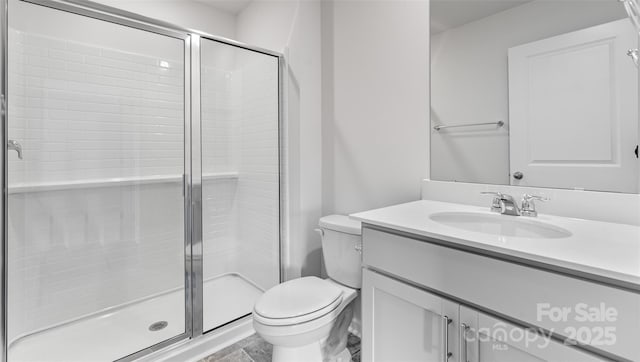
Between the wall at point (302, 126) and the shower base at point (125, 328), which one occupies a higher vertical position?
the wall at point (302, 126)

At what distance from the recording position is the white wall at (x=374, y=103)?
160 cm

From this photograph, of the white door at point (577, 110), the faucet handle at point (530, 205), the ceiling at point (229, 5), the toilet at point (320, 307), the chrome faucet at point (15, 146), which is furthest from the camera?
the ceiling at point (229, 5)

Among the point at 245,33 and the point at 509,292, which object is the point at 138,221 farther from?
the point at 509,292

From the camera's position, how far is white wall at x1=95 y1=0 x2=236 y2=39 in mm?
2117

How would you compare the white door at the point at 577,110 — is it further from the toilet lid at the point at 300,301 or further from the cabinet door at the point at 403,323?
the toilet lid at the point at 300,301

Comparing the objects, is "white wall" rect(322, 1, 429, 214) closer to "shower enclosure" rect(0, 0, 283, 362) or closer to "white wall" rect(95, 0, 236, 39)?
"shower enclosure" rect(0, 0, 283, 362)

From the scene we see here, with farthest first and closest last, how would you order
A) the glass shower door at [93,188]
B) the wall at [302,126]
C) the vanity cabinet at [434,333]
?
the wall at [302,126], the glass shower door at [93,188], the vanity cabinet at [434,333]

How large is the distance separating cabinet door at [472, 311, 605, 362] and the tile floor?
2.94 feet

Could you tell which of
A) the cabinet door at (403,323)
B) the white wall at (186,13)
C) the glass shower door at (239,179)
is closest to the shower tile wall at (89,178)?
the glass shower door at (239,179)

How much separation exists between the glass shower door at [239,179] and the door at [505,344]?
1.43 meters

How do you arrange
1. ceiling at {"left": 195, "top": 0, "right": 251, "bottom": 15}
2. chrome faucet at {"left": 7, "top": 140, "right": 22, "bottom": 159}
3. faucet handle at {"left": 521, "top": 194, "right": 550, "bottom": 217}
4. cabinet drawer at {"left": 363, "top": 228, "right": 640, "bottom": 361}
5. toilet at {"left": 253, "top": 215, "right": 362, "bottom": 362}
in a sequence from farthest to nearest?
ceiling at {"left": 195, "top": 0, "right": 251, "bottom": 15} < chrome faucet at {"left": 7, "top": 140, "right": 22, "bottom": 159} < toilet at {"left": 253, "top": 215, "right": 362, "bottom": 362} < faucet handle at {"left": 521, "top": 194, "right": 550, "bottom": 217} < cabinet drawer at {"left": 363, "top": 228, "right": 640, "bottom": 361}

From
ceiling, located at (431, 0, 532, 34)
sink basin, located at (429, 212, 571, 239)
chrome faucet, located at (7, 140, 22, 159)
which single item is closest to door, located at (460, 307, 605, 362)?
sink basin, located at (429, 212, 571, 239)

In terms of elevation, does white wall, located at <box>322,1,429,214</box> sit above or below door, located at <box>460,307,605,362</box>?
above

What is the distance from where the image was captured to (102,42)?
1.89m
